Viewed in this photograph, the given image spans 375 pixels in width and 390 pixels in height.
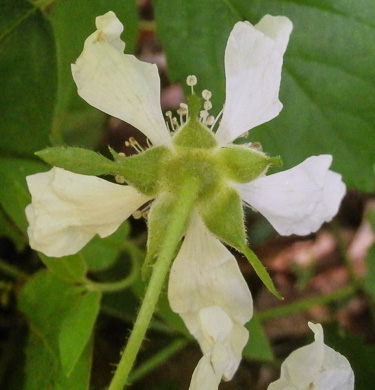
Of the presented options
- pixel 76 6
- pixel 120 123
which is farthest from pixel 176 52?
pixel 120 123

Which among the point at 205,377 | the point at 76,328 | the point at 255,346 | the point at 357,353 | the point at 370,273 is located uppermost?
the point at 205,377

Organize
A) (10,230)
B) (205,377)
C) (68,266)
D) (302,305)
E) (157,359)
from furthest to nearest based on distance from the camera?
(302,305), (157,359), (10,230), (68,266), (205,377)

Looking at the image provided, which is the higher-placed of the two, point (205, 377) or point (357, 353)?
point (205, 377)

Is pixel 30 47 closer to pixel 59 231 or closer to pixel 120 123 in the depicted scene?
pixel 59 231

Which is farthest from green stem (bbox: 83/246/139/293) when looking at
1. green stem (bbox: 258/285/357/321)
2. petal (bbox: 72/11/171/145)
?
green stem (bbox: 258/285/357/321)

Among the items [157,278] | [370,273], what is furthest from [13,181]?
[370,273]

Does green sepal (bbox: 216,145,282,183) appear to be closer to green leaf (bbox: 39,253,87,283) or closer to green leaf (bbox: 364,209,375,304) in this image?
green leaf (bbox: 39,253,87,283)

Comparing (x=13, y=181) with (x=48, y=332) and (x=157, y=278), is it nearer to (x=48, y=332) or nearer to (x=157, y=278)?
(x=48, y=332)
